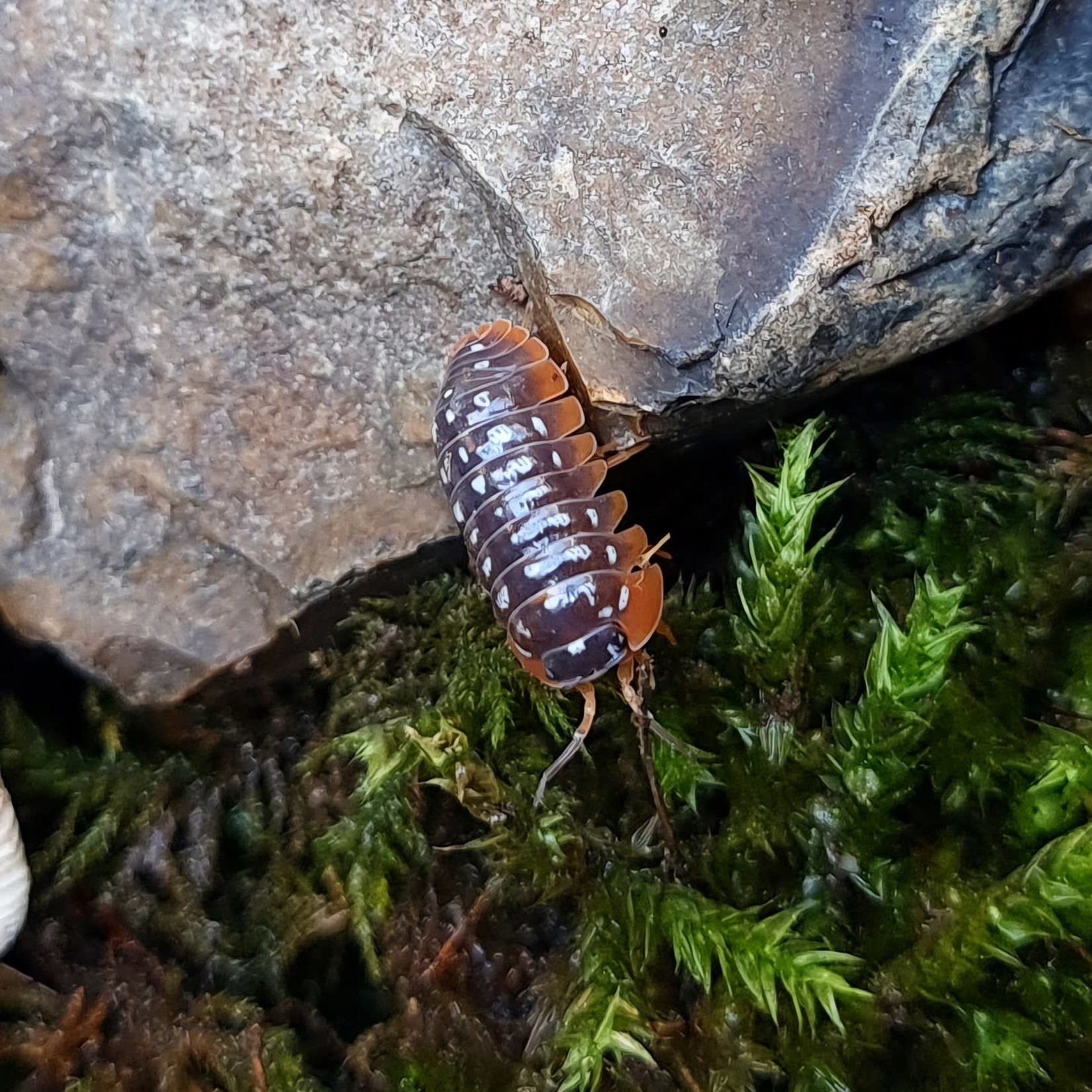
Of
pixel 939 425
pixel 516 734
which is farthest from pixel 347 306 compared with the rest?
pixel 939 425

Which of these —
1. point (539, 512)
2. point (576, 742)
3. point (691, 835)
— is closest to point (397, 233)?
point (539, 512)

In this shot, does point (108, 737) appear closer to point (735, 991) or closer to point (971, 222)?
point (735, 991)

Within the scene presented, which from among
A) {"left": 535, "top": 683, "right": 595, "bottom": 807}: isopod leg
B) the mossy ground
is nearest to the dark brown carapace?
{"left": 535, "top": 683, "right": 595, "bottom": 807}: isopod leg

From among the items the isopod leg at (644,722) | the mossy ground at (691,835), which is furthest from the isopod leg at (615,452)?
the isopod leg at (644,722)

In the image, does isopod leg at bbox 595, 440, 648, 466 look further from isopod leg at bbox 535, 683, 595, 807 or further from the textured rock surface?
isopod leg at bbox 535, 683, 595, 807

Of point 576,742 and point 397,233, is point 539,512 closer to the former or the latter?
point 576,742
